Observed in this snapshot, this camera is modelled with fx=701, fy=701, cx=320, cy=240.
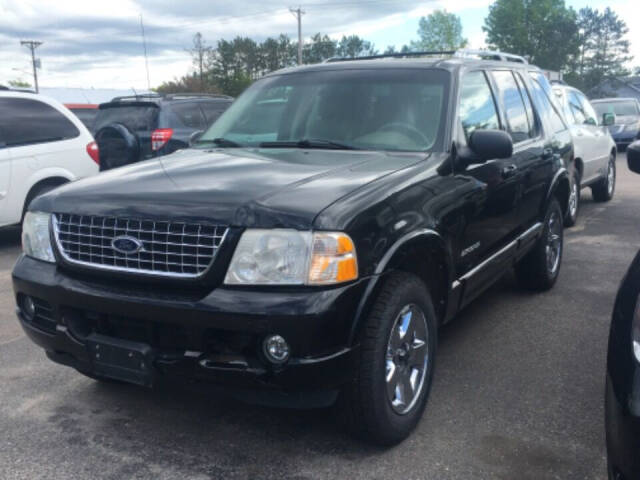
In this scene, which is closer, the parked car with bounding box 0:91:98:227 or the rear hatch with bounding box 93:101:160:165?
the parked car with bounding box 0:91:98:227

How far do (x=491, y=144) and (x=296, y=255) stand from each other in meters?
1.53

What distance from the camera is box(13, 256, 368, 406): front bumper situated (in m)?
2.64

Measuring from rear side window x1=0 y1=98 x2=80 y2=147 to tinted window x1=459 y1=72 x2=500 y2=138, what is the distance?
5357 mm

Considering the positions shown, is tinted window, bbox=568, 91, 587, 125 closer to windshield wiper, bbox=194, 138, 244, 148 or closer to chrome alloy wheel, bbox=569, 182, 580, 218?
chrome alloy wheel, bbox=569, 182, 580, 218

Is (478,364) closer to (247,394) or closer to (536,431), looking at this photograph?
(536,431)

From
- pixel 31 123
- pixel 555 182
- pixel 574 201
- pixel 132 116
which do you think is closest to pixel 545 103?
pixel 555 182

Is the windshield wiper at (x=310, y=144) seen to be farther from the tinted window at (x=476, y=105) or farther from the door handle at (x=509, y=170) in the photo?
the door handle at (x=509, y=170)

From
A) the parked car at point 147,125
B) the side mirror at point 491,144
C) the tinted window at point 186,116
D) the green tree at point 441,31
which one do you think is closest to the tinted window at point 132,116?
the parked car at point 147,125

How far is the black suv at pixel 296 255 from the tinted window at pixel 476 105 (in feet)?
0.09

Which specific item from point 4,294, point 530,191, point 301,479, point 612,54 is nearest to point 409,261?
point 301,479

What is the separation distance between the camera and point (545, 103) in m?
5.65

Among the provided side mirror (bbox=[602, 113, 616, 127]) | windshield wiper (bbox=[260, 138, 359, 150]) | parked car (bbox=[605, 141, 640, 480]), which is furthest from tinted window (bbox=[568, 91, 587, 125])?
parked car (bbox=[605, 141, 640, 480])

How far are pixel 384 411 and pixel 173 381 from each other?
89 centimetres

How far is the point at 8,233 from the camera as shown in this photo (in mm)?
8930
